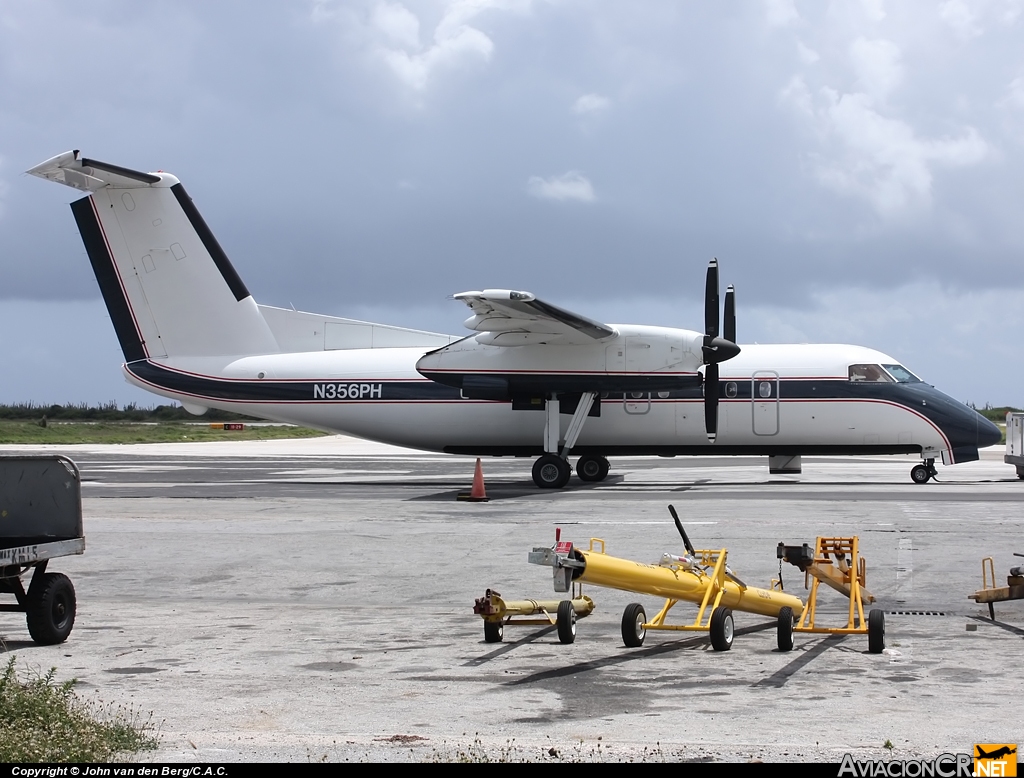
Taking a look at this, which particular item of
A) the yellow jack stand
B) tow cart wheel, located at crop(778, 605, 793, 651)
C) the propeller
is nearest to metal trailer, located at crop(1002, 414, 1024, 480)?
the propeller

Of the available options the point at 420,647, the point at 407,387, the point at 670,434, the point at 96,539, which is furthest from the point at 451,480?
the point at 420,647

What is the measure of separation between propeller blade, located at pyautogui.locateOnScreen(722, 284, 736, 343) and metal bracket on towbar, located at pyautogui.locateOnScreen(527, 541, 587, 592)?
64.6ft

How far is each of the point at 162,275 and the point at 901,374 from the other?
1972 centimetres

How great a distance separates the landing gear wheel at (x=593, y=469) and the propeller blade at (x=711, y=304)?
5.09 metres

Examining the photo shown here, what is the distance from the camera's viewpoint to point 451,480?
31.2m

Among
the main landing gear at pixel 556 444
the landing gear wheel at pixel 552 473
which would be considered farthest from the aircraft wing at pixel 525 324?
the landing gear wheel at pixel 552 473

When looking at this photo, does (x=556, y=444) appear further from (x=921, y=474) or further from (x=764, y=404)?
(x=921, y=474)

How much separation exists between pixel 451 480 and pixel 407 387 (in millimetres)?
4004

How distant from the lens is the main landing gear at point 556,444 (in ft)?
87.4

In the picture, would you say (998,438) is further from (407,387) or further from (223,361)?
(223,361)

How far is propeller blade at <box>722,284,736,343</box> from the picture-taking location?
27125 millimetres

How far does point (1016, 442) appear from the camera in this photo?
3095cm

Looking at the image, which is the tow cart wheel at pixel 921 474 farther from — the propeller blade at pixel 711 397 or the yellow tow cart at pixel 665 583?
the yellow tow cart at pixel 665 583

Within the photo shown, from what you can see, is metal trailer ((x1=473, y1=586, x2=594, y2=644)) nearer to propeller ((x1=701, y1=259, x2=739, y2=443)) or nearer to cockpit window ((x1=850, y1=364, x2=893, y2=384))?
propeller ((x1=701, y1=259, x2=739, y2=443))
